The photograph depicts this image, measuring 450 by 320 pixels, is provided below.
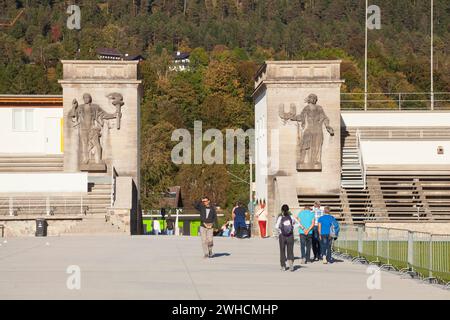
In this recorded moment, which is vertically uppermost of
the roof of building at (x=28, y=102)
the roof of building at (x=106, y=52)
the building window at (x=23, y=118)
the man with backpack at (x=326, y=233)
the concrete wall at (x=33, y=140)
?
the roof of building at (x=106, y=52)

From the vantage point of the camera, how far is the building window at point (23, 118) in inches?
2418

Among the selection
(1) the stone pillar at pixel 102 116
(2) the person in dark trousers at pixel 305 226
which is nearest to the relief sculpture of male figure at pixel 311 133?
(1) the stone pillar at pixel 102 116

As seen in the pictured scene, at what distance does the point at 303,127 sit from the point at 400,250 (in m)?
25.4

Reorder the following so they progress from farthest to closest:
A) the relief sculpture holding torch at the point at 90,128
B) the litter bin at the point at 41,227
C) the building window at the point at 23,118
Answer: the building window at the point at 23,118 → the relief sculpture holding torch at the point at 90,128 → the litter bin at the point at 41,227

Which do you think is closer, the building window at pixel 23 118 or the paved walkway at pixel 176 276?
the paved walkway at pixel 176 276

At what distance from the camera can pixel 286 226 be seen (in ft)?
98.2

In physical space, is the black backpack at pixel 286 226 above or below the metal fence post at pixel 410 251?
above

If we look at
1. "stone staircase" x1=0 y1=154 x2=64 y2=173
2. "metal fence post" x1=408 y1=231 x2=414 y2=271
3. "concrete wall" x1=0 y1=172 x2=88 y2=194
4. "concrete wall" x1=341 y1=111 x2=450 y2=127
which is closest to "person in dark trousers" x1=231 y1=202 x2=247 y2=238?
"concrete wall" x1=0 y1=172 x2=88 y2=194

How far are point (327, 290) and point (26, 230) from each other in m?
27.2

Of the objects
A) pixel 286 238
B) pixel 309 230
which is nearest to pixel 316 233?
pixel 309 230

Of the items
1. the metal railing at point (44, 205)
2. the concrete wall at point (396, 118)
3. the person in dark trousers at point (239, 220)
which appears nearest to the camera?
the person in dark trousers at point (239, 220)

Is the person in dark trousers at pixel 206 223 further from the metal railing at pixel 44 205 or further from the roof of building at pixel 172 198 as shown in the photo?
the roof of building at pixel 172 198
